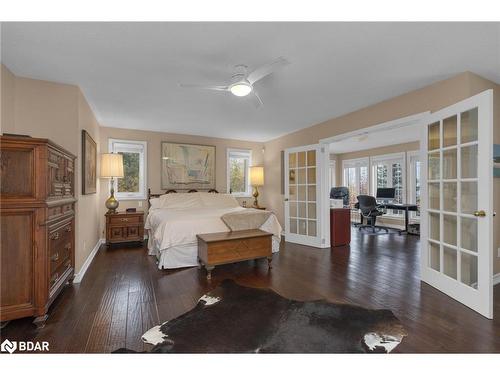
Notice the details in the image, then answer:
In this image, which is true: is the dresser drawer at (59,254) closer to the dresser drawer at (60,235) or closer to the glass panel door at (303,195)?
the dresser drawer at (60,235)

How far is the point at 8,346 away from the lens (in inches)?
67.4

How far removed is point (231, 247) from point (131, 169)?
10.8 ft

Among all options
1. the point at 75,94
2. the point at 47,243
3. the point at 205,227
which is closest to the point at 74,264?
the point at 47,243

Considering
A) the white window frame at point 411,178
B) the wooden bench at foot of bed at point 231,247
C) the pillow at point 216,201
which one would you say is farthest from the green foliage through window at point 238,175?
the white window frame at point 411,178

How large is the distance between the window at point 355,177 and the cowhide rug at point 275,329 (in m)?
6.44

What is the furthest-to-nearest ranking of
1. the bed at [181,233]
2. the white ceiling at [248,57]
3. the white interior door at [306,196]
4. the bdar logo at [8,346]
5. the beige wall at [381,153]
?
the beige wall at [381,153], the white interior door at [306,196], the bed at [181,233], the white ceiling at [248,57], the bdar logo at [8,346]

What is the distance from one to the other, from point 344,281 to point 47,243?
309cm

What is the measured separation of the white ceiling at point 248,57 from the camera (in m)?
1.92

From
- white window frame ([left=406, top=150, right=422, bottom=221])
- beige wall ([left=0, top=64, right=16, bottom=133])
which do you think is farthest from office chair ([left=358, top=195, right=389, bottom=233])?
beige wall ([left=0, top=64, right=16, bottom=133])

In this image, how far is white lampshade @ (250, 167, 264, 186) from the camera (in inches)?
239

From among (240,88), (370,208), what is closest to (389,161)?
(370,208)

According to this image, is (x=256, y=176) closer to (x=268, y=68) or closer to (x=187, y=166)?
(x=187, y=166)
